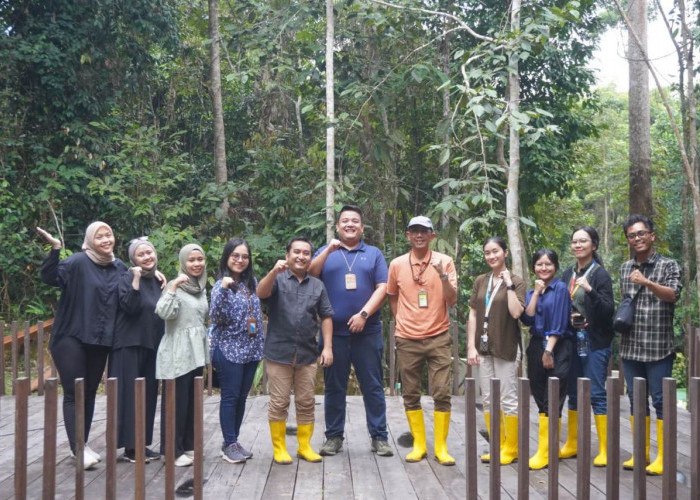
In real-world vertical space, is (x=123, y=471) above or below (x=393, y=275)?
below

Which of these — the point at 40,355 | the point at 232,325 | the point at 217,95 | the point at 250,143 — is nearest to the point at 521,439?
the point at 232,325

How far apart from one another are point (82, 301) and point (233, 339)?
941 millimetres

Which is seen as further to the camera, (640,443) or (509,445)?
(509,445)

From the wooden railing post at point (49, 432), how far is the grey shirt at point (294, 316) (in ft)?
5.35

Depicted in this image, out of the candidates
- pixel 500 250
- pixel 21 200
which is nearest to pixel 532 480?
pixel 500 250

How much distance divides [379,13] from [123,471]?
511cm

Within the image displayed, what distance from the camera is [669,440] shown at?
2984 millimetres

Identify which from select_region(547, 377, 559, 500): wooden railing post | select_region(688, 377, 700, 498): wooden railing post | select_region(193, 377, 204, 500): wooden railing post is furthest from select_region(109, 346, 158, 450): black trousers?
select_region(688, 377, 700, 498): wooden railing post

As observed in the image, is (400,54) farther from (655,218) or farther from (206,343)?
(206,343)

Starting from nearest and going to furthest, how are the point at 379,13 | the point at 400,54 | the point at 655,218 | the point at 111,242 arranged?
the point at 111,242 → the point at 379,13 → the point at 400,54 → the point at 655,218

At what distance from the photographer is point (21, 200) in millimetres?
10219

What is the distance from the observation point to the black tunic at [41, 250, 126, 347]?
175 inches

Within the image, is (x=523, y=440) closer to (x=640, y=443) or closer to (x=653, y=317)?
(x=640, y=443)

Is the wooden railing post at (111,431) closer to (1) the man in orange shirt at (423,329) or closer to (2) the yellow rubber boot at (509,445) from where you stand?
(1) the man in orange shirt at (423,329)
